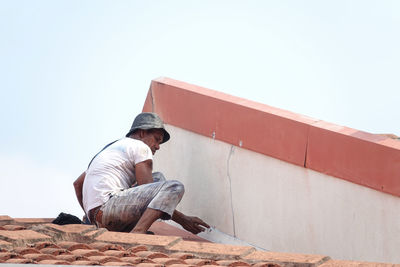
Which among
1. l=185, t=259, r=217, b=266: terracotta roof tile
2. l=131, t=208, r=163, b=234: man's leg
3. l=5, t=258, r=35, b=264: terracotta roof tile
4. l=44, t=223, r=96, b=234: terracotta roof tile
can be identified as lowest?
l=5, t=258, r=35, b=264: terracotta roof tile

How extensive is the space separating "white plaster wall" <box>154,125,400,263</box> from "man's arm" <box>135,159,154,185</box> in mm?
976

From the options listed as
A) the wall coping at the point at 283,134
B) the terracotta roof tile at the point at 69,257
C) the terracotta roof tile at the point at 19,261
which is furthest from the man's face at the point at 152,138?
the terracotta roof tile at the point at 19,261

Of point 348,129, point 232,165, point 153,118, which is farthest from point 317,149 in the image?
point 153,118

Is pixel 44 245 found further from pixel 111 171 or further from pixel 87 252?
pixel 111 171

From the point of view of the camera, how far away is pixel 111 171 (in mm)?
6977

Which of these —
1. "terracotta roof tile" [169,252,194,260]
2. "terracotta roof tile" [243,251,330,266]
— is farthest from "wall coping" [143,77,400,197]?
"terracotta roof tile" [169,252,194,260]

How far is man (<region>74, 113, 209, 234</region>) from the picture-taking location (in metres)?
6.62

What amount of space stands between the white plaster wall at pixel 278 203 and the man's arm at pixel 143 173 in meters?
0.98

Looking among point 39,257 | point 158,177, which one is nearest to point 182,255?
point 39,257

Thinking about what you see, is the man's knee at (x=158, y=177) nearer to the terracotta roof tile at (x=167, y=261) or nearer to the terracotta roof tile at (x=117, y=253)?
the terracotta roof tile at (x=117, y=253)

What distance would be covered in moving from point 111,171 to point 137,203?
41 centimetres

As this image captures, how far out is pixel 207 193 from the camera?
7938 mm

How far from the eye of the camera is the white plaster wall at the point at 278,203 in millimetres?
6457

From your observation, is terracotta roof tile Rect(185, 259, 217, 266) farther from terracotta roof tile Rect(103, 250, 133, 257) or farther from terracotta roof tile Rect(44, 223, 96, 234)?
terracotta roof tile Rect(44, 223, 96, 234)
